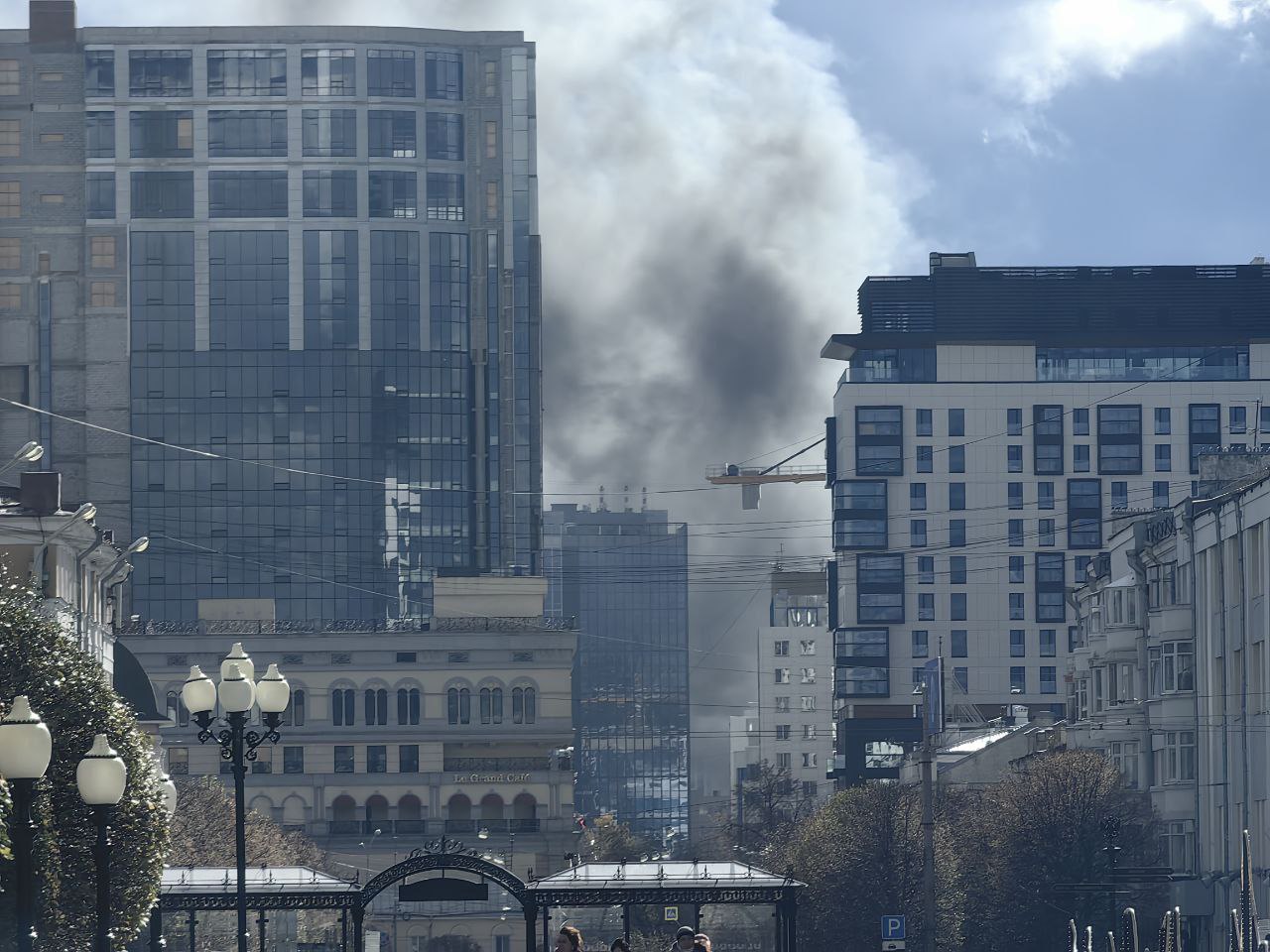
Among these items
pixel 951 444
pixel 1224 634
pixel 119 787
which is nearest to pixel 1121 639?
pixel 1224 634

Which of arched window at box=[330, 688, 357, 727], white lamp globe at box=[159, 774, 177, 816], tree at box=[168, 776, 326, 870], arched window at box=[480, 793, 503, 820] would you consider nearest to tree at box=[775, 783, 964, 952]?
tree at box=[168, 776, 326, 870]

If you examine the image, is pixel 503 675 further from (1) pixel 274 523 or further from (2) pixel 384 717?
(1) pixel 274 523

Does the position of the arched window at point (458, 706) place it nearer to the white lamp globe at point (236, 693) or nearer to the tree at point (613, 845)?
the tree at point (613, 845)

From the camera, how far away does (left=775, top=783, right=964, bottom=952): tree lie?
87562 mm

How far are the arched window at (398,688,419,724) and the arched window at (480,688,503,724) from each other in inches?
184

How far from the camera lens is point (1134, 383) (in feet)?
613

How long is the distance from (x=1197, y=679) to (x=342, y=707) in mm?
90270

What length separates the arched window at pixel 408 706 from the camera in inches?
6521

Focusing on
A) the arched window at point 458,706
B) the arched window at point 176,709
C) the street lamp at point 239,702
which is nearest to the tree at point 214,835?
the arched window at point 176,709

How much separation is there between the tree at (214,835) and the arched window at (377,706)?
3332 cm

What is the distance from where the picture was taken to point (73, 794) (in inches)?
1699

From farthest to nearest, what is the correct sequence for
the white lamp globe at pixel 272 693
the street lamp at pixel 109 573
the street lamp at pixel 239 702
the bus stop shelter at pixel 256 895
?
the street lamp at pixel 109 573 < the bus stop shelter at pixel 256 895 < the white lamp globe at pixel 272 693 < the street lamp at pixel 239 702

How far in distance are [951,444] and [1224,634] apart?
4170 inches

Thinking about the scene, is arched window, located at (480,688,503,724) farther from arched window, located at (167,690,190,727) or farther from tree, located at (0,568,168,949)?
tree, located at (0,568,168,949)
